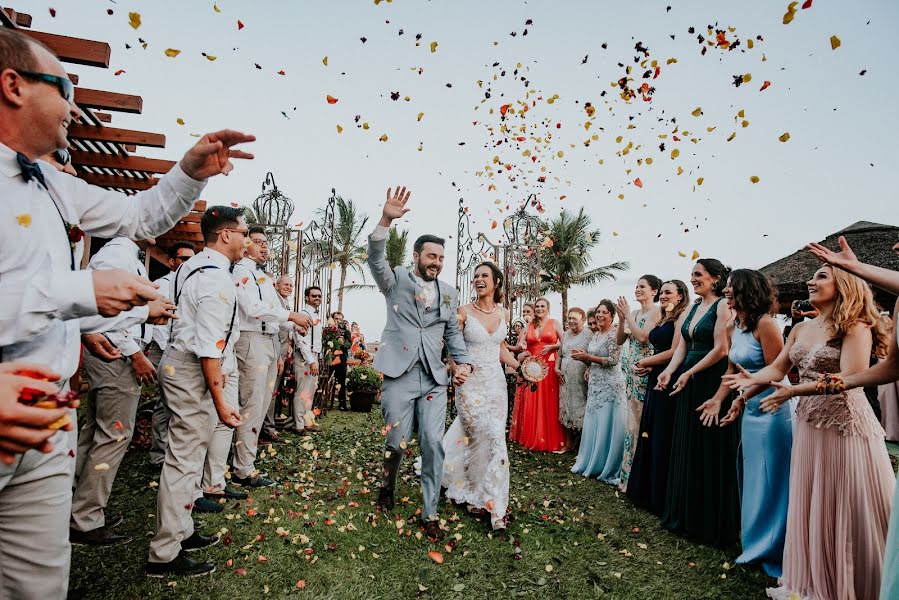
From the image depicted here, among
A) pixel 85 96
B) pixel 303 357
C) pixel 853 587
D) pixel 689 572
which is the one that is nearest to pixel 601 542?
pixel 689 572

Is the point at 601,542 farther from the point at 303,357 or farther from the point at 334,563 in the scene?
the point at 303,357

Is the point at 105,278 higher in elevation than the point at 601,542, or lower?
higher

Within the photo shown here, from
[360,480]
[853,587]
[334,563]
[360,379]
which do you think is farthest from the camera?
[360,379]

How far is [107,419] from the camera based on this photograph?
3.86 metres

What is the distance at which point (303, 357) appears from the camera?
8.79m

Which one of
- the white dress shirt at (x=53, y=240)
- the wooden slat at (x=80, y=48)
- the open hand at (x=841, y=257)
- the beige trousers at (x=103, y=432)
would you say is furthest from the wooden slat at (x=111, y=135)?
the open hand at (x=841, y=257)

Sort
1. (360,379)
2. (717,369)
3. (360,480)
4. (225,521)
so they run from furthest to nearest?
(360,379) → (360,480) → (717,369) → (225,521)

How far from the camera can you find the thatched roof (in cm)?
1241

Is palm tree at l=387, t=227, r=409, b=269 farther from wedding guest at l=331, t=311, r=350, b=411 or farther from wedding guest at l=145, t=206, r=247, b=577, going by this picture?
wedding guest at l=145, t=206, r=247, b=577

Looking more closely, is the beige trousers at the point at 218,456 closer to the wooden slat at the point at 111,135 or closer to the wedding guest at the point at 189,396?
the wedding guest at the point at 189,396

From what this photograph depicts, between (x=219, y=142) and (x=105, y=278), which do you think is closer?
(x=105, y=278)

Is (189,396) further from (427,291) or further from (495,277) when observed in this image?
(495,277)

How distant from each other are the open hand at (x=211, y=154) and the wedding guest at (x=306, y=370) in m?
6.51

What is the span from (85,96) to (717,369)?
6818mm
